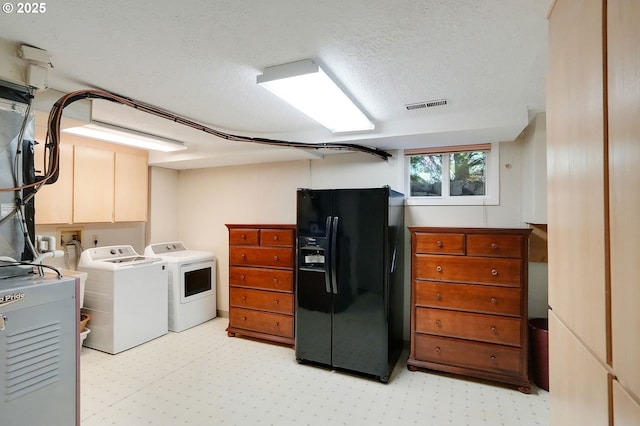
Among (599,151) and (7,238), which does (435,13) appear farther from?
(7,238)

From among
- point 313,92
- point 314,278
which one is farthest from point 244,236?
point 313,92

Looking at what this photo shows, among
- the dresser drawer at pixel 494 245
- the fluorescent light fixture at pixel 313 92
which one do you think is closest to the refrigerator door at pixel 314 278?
the fluorescent light fixture at pixel 313 92

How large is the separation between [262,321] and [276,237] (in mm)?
1006

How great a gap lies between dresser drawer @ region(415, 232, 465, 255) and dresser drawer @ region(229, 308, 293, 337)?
165cm

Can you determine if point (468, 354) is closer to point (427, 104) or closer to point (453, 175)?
point (453, 175)

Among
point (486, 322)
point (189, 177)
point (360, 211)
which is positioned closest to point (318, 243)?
point (360, 211)

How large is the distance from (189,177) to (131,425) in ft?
11.3

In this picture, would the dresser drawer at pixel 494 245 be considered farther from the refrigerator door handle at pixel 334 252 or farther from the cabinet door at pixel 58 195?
the cabinet door at pixel 58 195

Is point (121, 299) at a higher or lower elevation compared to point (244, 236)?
lower

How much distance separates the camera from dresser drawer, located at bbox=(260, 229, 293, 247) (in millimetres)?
3492

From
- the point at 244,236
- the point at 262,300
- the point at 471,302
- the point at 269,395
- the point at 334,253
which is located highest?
the point at 244,236

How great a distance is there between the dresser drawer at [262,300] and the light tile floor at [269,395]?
1.66 feet

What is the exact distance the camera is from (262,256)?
142 inches

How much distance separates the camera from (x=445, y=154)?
342 centimetres
